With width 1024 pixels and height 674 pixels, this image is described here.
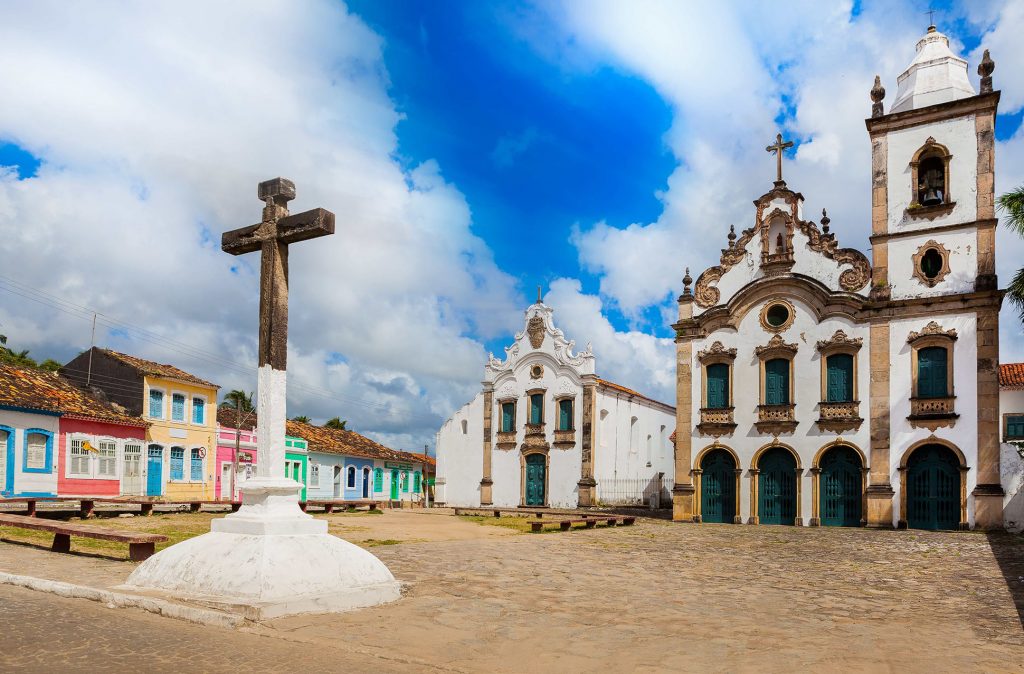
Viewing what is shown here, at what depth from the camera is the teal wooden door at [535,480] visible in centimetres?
3409

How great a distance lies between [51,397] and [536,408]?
18305 millimetres

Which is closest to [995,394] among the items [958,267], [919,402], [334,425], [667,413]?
[919,402]

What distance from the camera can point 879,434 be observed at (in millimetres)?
23828

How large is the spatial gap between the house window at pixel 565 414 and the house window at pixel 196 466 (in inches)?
611

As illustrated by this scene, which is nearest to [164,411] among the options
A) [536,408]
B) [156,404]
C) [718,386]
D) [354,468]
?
[156,404]

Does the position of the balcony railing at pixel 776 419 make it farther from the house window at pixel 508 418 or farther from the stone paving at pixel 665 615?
the house window at pixel 508 418

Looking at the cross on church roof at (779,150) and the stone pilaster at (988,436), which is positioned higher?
the cross on church roof at (779,150)

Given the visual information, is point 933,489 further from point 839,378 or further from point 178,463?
point 178,463

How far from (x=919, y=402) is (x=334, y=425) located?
47.9m

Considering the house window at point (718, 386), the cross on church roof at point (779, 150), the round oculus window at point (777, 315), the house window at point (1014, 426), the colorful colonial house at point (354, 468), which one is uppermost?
the cross on church roof at point (779, 150)

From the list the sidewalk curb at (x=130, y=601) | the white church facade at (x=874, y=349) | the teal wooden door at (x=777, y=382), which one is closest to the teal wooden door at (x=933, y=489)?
the white church facade at (x=874, y=349)

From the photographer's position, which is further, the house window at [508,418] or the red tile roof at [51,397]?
the house window at [508,418]

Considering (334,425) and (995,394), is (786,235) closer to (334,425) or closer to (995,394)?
(995,394)

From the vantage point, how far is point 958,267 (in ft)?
76.3
